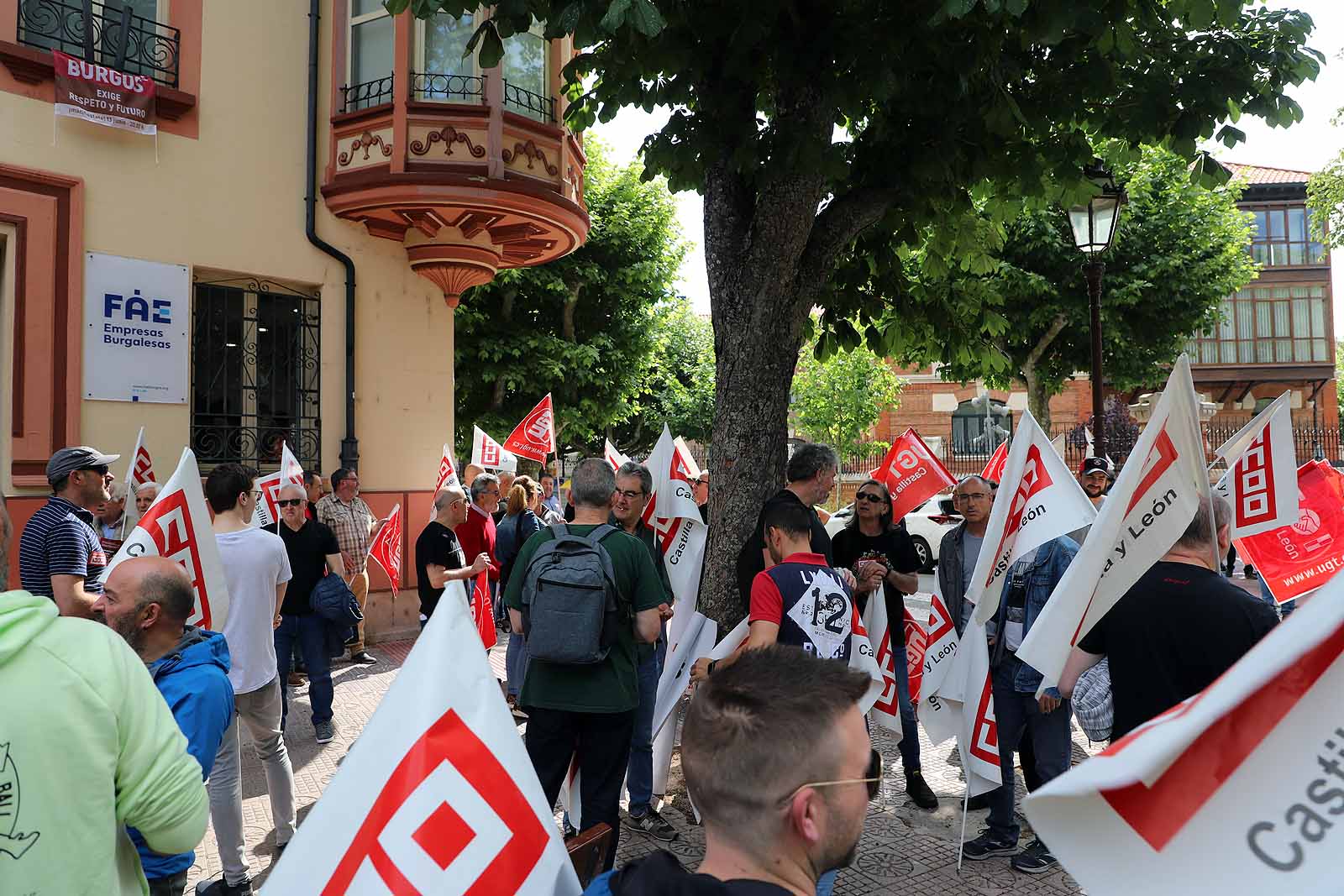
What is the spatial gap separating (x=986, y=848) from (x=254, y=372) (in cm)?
901

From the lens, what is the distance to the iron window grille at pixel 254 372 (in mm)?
10484

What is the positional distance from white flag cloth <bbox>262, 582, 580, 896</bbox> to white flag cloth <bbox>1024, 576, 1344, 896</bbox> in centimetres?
96

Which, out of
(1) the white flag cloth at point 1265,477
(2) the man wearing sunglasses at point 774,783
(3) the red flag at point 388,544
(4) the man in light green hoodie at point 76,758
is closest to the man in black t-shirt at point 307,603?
(3) the red flag at point 388,544

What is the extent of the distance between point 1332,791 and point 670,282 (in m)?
19.6

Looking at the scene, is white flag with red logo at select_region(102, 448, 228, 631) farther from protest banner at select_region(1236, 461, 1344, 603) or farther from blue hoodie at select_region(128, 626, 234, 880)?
protest banner at select_region(1236, 461, 1344, 603)

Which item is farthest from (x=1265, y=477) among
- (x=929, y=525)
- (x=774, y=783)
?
(x=929, y=525)

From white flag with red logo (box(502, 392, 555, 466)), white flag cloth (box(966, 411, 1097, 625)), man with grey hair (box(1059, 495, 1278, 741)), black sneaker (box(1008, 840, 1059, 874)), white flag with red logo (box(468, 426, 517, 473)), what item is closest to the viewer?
man with grey hair (box(1059, 495, 1278, 741))

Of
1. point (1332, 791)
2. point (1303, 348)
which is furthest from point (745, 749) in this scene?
point (1303, 348)

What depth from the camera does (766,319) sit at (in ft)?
20.1

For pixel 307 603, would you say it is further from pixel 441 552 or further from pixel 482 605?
pixel 482 605

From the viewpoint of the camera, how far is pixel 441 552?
6930 millimetres

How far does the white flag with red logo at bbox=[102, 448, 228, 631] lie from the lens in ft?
14.2

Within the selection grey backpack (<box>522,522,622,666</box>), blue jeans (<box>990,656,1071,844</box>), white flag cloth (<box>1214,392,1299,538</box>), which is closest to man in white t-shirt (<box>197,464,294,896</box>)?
grey backpack (<box>522,522,622,666</box>)

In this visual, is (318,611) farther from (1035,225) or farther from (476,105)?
(1035,225)
